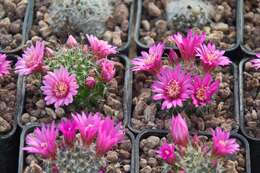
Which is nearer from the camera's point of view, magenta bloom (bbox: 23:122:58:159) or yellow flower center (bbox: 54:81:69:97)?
magenta bloom (bbox: 23:122:58:159)

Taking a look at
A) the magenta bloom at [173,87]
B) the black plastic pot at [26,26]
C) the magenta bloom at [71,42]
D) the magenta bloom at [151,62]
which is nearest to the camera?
the magenta bloom at [173,87]

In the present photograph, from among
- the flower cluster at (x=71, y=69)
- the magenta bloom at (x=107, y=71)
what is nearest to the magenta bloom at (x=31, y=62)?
the flower cluster at (x=71, y=69)

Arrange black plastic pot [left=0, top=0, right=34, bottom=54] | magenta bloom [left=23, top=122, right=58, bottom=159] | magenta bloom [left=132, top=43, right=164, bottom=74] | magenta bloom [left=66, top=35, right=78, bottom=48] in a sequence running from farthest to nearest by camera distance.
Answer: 1. black plastic pot [left=0, top=0, right=34, bottom=54]
2. magenta bloom [left=66, top=35, right=78, bottom=48]
3. magenta bloom [left=132, top=43, right=164, bottom=74]
4. magenta bloom [left=23, top=122, right=58, bottom=159]

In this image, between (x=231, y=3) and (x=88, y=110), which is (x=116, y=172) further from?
(x=231, y=3)

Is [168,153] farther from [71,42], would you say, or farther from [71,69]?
[71,42]

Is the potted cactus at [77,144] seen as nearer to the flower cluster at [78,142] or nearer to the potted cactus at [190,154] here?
the flower cluster at [78,142]

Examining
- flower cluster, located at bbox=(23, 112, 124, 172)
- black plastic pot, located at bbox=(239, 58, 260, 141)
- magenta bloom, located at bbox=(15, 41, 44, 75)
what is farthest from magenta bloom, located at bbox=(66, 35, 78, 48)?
black plastic pot, located at bbox=(239, 58, 260, 141)

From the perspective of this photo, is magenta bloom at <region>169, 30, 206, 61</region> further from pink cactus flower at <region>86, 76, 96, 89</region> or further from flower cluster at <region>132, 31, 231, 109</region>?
pink cactus flower at <region>86, 76, 96, 89</region>
